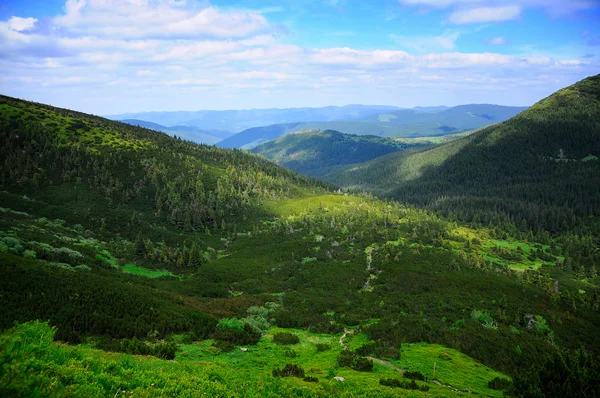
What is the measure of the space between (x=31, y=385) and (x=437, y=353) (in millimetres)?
34749

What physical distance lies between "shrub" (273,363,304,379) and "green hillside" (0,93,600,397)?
151 cm

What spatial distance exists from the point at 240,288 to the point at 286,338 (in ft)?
117

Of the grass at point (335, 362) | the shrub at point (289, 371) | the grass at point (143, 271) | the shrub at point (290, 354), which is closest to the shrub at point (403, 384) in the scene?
the grass at point (335, 362)

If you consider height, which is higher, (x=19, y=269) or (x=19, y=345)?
(x=19, y=345)

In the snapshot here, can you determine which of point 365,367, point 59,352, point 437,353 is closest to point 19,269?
point 59,352

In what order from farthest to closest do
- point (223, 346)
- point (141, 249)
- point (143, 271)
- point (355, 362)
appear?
point (141, 249) → point (143, 271) → point (223, 346) → point (355, 362)

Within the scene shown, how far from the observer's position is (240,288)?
Answer: 229ft

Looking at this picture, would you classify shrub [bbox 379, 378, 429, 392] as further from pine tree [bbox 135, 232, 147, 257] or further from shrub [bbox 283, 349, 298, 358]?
pine tree [bbox 135, 232, 147, 257]

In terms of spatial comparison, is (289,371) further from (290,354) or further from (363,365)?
(363,365)

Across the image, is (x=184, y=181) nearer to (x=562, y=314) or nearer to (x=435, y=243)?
(x=435, y=243)

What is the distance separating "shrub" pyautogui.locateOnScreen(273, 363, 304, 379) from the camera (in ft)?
80.2

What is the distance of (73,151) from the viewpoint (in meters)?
Result: 135

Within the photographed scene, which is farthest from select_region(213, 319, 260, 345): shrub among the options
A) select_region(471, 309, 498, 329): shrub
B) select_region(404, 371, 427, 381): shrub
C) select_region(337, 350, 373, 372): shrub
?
select_region(471, 309, 498, 329): shrub

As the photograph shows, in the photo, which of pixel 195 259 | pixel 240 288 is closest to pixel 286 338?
pixel 240 288
